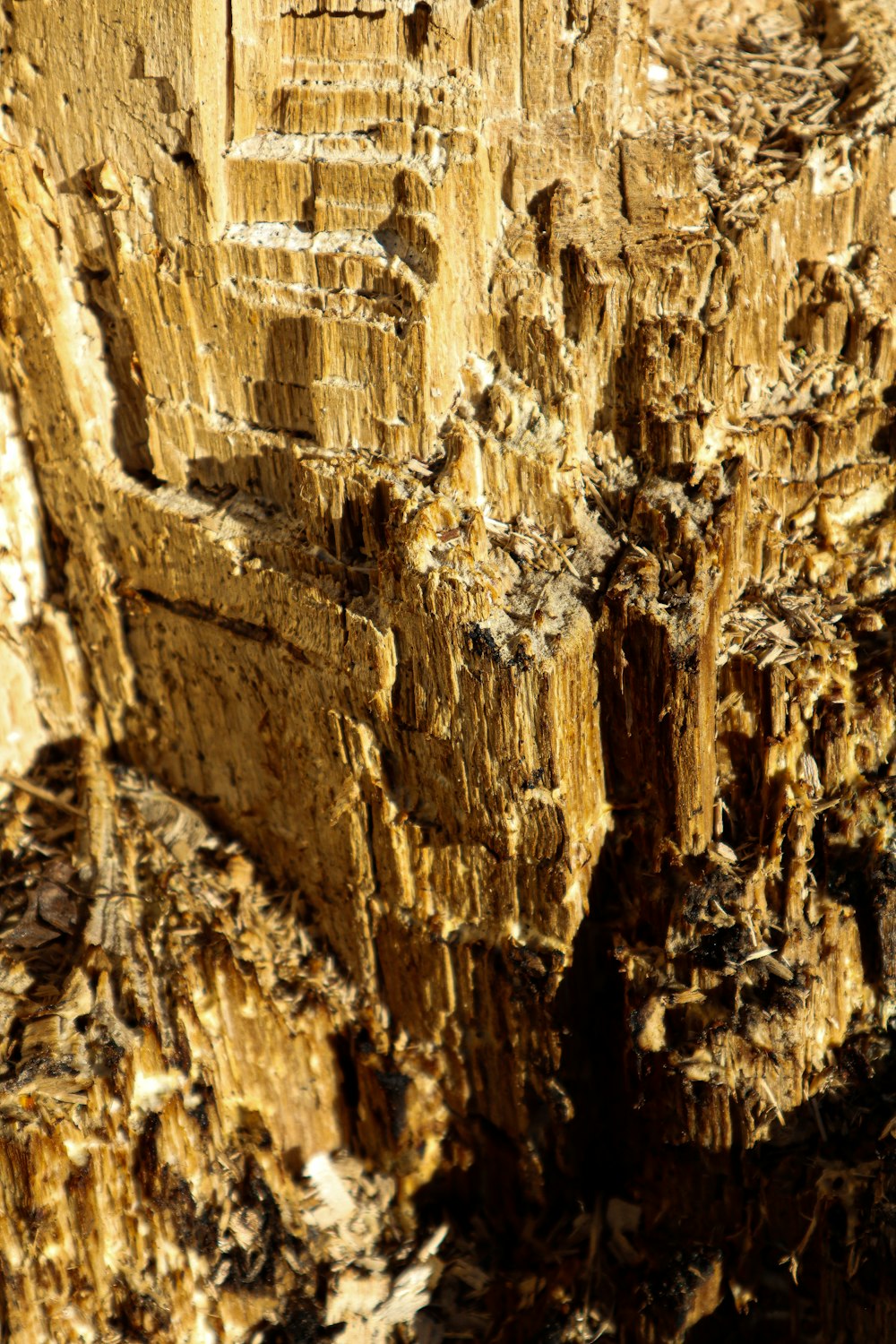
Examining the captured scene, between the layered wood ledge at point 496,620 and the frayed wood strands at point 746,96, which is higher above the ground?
the frayed wood strands at point 746,96

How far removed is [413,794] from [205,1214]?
5.55 ft

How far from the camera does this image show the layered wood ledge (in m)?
3.61

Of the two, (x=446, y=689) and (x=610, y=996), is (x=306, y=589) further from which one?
(x=610, y=996)

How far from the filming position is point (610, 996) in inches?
162

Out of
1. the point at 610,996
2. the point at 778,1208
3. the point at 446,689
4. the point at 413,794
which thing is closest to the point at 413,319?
the point at 446,689

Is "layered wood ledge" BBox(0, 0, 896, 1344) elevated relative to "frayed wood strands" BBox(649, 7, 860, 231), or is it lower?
lower

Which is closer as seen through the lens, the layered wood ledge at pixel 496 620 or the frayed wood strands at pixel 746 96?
the layered wood ledge at pixel 496 620

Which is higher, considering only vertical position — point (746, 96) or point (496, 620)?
point (746, 96)

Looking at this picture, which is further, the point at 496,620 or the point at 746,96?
the point at 746,96

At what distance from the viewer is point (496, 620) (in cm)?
349

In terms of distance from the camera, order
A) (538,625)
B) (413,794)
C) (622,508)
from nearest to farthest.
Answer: (538,625) → (622,508) → (413,794)

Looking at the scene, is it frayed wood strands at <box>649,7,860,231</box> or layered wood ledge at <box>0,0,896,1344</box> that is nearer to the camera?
layered wood ledge at <box>0,0,896,1344</box>

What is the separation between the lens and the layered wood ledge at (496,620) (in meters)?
3.61

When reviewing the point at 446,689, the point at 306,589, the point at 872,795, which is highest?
the point at 306,589
